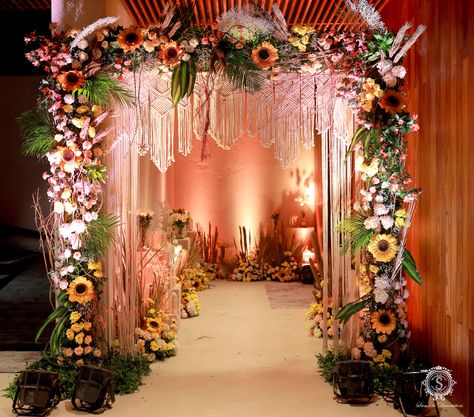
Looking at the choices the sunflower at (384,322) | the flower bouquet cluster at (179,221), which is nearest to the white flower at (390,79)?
the sunflower at (384,322)

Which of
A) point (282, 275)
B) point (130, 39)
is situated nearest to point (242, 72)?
point (130, 39)

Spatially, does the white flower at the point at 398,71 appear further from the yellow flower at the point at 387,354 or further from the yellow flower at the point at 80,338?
the yellow flower at the point at 80,338

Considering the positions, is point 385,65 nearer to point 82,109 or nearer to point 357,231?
point 357,231

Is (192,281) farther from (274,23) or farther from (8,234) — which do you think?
(274,23)

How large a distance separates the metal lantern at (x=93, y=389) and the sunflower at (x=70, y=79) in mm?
2016

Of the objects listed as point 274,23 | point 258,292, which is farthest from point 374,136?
point 258,292

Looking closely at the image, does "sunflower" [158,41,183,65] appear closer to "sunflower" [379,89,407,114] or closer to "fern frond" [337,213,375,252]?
"sunflower" [379,89,407,114]

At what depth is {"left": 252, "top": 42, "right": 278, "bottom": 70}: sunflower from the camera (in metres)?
4.42

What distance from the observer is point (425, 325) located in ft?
15.1

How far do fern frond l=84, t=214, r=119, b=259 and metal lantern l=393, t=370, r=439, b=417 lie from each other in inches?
92.9

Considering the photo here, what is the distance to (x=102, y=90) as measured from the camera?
4.57 m

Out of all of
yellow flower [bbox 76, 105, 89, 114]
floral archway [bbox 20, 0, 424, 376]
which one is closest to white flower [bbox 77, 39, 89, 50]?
floral archway [bbox 20, 0, 424, 376]

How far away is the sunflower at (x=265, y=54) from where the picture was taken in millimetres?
4422

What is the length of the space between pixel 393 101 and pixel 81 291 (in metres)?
2.71
